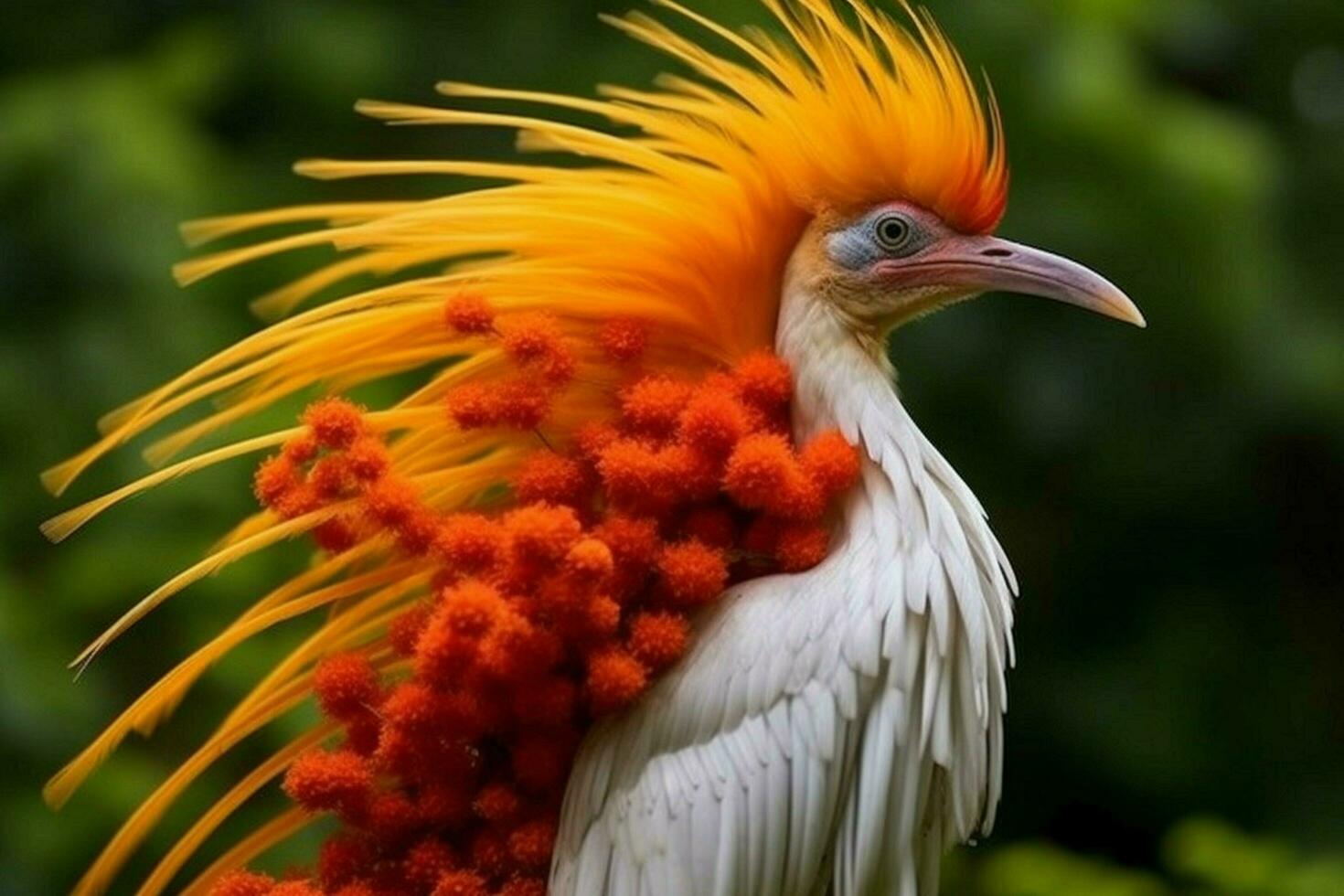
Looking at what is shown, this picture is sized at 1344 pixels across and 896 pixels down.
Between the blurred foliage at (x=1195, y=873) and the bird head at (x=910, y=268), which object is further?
the blurred foliage at (x=1195, y=873)

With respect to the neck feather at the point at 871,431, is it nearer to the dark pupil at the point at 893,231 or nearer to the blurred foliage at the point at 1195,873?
the dark pupil at the point at 893,231

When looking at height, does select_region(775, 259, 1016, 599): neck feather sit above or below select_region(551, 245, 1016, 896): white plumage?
above

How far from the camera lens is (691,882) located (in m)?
2.29

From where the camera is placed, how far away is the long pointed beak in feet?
8.00

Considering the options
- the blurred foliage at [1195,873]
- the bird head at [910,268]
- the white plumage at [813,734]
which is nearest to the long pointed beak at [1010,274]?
the bird head at [910,268]

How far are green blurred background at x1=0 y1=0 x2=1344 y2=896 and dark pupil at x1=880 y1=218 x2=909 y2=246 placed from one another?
1494 mm

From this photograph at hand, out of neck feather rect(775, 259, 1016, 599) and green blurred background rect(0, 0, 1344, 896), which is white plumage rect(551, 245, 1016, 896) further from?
green blurred background rect(0, 0, 1344, 896)

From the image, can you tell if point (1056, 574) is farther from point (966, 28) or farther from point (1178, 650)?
point (966, 28)

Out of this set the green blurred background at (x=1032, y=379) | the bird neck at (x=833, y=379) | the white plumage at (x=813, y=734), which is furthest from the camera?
the green blurred background at (x=1032, y=379)

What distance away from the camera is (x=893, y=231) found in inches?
95.3

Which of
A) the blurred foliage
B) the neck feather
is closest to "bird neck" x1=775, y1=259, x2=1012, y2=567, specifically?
the neck feather

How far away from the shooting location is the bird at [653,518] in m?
2.29

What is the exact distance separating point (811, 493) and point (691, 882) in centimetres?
37

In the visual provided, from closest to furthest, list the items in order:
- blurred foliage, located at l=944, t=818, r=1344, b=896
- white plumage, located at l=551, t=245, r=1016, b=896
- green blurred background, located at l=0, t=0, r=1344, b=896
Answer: white plumage, located at l=551, t=245, r=1016, b=896, blurred foliage, located at l=944, t=818, r=1344, b=896, green blurred background, located at l=0, t=0, r=1344, b=896
